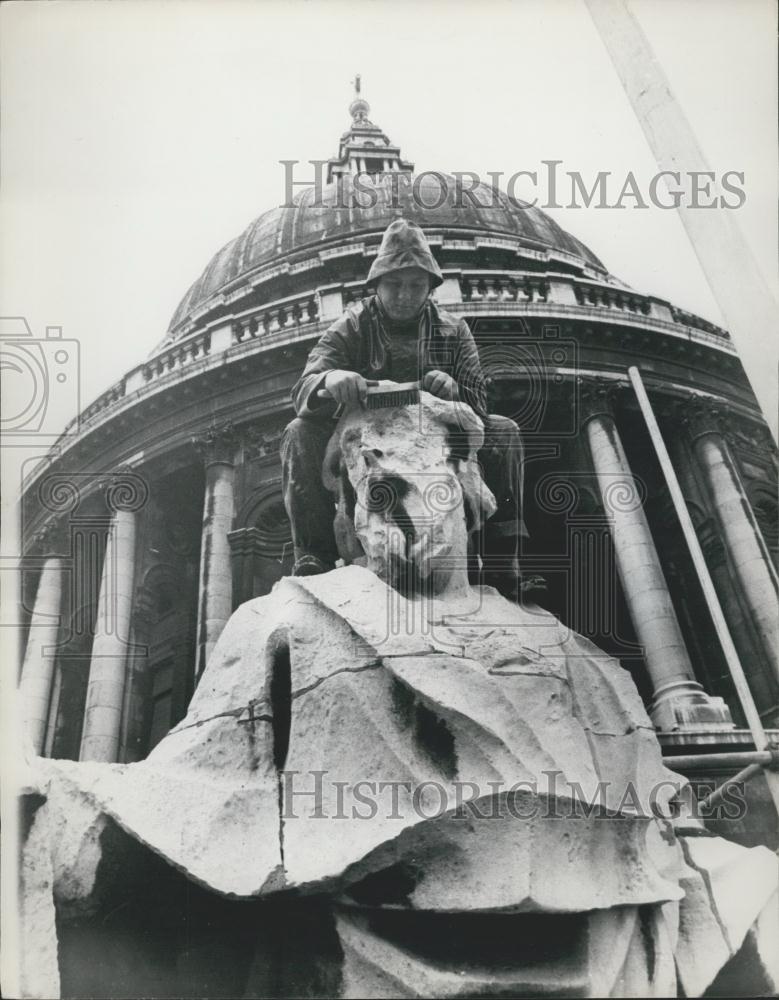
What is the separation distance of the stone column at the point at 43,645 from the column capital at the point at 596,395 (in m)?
9.89

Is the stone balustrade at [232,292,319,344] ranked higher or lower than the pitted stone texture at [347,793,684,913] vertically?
higher

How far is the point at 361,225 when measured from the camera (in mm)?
20359

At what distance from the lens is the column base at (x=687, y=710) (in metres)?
10.2

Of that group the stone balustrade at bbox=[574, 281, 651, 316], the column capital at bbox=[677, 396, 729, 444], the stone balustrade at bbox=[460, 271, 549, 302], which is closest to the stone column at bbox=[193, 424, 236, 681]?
the stone balustrade at bbox=[460, 271, 549, 302]

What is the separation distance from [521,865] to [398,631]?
2.79 feet

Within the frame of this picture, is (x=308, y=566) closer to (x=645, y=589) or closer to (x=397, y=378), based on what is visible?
(x=397, y=378)

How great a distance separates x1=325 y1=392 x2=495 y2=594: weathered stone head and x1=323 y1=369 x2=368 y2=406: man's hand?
67 mm

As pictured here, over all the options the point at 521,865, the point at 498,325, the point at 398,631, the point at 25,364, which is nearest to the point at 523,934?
the point at 521,865

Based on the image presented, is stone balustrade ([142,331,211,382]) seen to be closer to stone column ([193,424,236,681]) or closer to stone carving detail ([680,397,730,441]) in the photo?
stone column ([193,424,236,681])

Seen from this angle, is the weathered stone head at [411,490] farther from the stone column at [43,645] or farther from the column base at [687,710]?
the stone column at [43,645]

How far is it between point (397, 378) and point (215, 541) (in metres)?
10.3

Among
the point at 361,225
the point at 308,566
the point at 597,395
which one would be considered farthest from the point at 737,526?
the point at 361,225

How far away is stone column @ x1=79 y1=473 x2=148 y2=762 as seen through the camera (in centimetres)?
1248

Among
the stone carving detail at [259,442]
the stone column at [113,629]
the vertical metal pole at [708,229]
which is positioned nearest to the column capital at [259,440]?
the stone carving detail at [259,442]
